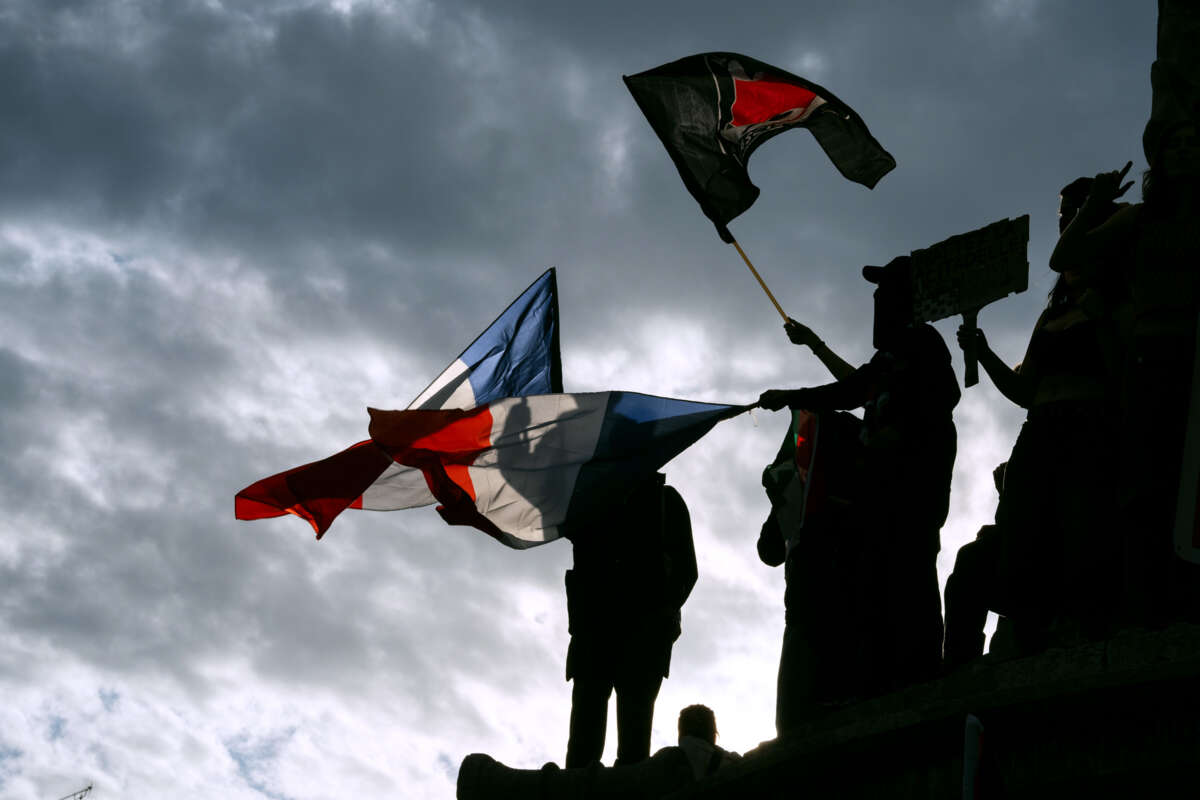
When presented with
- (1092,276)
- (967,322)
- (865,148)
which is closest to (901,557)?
(967,322)

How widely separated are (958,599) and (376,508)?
495 cm

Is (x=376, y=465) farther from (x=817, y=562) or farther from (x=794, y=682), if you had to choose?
(x=794, y=682)

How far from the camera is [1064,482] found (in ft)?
22.8

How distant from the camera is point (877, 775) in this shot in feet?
21.7

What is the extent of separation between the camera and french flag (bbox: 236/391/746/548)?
9.97 m

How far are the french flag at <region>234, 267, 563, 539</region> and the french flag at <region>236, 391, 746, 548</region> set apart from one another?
0.02m

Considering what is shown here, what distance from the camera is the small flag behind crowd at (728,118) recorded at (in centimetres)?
1058

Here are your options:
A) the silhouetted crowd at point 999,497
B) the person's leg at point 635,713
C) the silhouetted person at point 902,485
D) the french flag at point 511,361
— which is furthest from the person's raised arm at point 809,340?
the french flag at point 511,361

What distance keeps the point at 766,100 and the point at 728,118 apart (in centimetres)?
32

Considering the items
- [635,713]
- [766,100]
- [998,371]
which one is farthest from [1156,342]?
[766,100]

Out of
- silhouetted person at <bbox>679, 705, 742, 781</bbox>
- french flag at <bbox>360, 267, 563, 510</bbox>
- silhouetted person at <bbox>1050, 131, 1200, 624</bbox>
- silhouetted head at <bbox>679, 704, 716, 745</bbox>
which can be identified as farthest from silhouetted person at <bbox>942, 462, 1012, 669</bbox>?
french flag at <bbox>360, 267, 563, 510</bbox>

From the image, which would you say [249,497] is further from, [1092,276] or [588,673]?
[1092,276]

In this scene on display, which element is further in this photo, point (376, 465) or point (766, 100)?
point (376, 465)

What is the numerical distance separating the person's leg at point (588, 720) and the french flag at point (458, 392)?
2.24 metres
